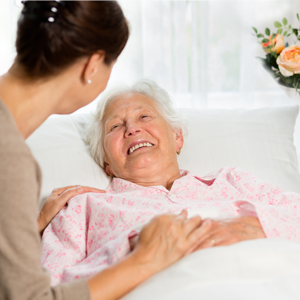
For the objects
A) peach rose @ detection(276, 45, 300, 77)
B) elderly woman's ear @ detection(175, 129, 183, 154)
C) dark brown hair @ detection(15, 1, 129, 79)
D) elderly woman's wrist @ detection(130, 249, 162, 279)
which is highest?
dark brown hair @ detection(15, 1, 129, 79)

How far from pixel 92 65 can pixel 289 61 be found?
1.48 meters

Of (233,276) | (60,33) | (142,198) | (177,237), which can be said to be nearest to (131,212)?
(142,198)

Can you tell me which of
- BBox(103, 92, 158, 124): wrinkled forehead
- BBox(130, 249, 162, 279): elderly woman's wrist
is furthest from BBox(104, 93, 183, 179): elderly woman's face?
BBox(130, 249, 162, 279): elderly woman's wrist

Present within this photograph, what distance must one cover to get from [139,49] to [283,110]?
43.4 inches

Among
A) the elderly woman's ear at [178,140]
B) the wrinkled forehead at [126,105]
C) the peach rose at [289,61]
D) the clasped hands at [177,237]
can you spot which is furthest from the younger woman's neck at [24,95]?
the peach rose at [289,61]

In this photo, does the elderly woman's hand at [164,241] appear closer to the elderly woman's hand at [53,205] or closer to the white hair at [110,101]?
the elderly woman's hand at [53,205]

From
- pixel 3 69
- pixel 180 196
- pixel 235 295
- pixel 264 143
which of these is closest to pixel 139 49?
pixel 3 69

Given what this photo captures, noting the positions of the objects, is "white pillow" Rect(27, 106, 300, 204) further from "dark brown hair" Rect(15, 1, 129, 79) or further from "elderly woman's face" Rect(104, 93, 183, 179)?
"dark brown hair" Rect(15, 1, 129, 79)

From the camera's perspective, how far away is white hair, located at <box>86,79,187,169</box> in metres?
1.87

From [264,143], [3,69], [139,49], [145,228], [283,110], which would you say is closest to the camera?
[145,228]

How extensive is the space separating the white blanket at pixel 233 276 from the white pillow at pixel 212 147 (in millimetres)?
852

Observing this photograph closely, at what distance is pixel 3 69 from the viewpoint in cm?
244

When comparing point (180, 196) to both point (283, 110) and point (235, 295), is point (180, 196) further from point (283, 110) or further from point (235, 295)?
point (283, 110)

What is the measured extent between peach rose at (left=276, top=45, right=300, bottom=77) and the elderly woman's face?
2.74 feet
